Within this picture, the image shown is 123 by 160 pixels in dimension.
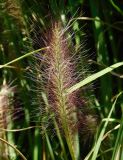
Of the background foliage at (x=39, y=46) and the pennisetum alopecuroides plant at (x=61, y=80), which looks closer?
the pennisetum alopecuroides plant at (x=61, y=80)

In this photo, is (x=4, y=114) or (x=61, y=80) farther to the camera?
(x=4, y=114)

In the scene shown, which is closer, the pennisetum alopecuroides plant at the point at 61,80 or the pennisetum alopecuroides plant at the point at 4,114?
the pennisetum alopecuroides plant at the point at 61,80

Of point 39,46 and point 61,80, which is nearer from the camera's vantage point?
point 61,80

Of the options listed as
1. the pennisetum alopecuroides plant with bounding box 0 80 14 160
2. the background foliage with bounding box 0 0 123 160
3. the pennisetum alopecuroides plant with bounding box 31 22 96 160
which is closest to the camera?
the pennisetum alopecuroides plant with bounding box 31 22 96 160

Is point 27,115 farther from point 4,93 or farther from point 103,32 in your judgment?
point 103,32

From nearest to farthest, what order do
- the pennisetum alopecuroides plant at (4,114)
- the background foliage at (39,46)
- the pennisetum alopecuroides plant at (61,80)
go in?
the pennisetum alopecuroides plant at (61,80)
the pennisetum alopecuroides plant at (4,114)
the background foliage at (39,46)

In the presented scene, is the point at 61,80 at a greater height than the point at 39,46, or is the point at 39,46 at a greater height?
the point at 39,46

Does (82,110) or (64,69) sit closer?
(64,69)

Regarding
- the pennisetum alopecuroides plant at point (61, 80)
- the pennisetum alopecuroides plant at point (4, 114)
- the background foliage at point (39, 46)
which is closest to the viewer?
the pennisetum alopecuroides plant at point (61, 80)

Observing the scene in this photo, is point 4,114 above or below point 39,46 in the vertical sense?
below

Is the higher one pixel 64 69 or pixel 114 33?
pixel 114 33

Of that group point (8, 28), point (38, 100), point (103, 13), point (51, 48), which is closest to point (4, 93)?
point (38, 100)
